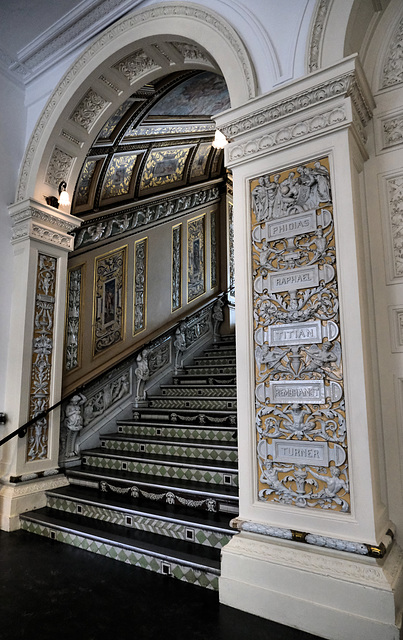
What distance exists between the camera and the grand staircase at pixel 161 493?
8.73 ft

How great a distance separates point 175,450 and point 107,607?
4.98ft

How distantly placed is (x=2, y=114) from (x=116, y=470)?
12.3 ft

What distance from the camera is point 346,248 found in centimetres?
222

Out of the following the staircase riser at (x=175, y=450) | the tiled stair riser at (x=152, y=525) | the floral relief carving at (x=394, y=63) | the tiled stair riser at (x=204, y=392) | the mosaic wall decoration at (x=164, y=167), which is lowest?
the tiled stair riser at (x=152, y=525)

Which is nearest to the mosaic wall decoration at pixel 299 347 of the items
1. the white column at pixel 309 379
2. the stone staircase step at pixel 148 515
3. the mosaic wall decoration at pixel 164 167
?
the white column at pixel 309 379

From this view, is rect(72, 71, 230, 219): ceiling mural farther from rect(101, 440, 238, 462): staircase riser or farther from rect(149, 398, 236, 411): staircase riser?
rect(101, 440, 238, 462): staircase riser

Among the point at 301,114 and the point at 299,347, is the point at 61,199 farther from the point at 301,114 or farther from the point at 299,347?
the point at 299,347

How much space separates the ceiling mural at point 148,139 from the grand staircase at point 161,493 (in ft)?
8.52

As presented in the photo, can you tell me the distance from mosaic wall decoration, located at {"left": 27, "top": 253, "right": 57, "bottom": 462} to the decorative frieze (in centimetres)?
71

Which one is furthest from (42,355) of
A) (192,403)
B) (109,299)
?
(192,403)

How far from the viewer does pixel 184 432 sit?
12.9 ft

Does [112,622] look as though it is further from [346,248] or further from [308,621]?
[346,248]

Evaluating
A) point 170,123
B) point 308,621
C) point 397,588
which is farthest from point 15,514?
point 170,123

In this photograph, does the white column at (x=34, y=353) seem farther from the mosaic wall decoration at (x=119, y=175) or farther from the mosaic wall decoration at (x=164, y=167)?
the mosaic wall decoration at (x=164, y=167)
